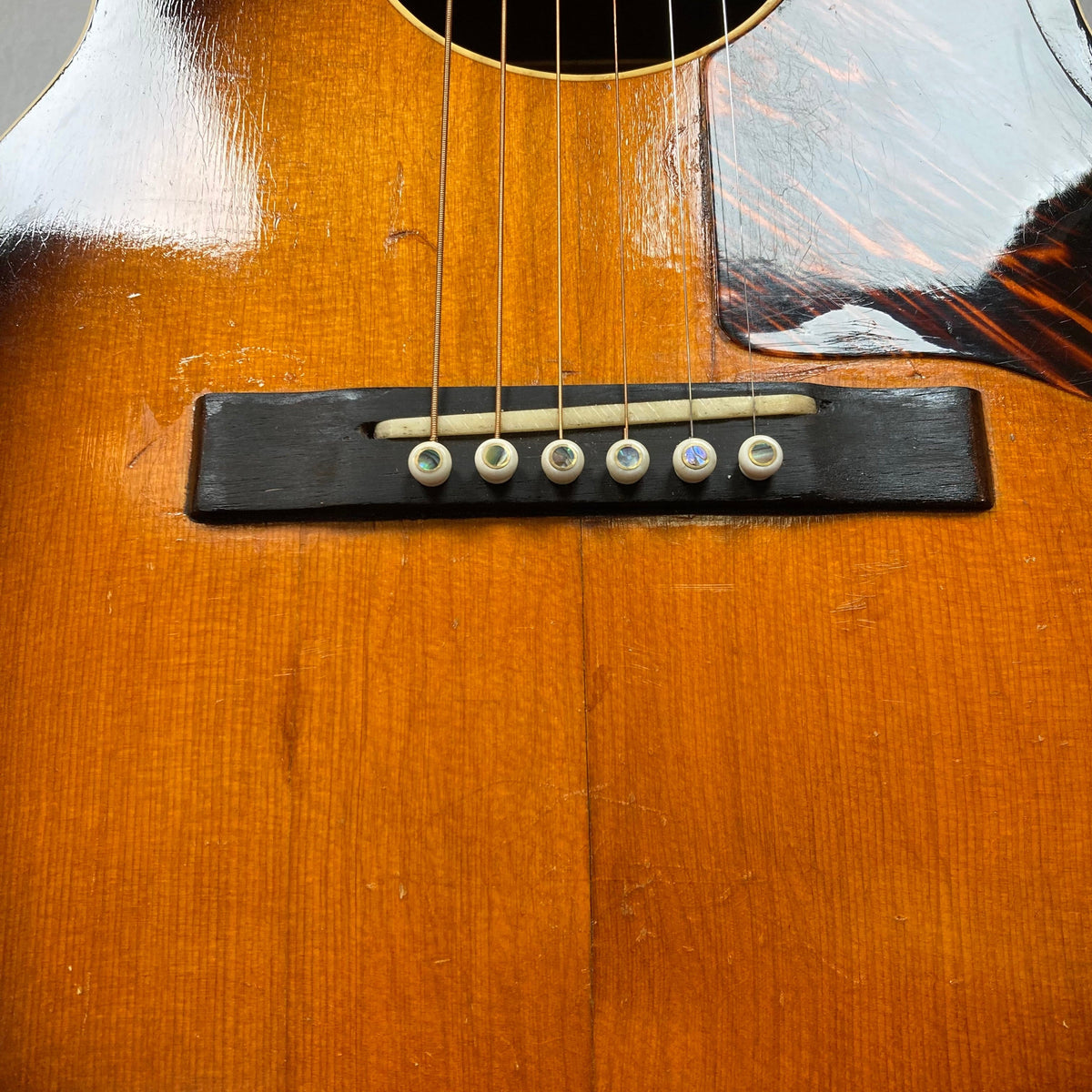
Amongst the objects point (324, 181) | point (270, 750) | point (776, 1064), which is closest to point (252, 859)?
point (270, 750)

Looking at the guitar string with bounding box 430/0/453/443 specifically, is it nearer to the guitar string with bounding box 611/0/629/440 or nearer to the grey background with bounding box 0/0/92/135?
the guitar string with bounding box 611/0/629/440

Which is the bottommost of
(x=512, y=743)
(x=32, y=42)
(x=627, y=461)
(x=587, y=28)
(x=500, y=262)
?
(x=512, y=743)

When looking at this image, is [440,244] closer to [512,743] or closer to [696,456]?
[696,456]

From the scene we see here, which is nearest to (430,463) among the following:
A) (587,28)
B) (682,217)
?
(682,217)

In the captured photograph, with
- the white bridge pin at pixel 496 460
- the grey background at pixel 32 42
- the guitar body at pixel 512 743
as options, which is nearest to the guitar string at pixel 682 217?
the guitar body at pixel 512 743

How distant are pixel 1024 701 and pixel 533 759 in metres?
0.32

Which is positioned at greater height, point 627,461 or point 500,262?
point 500,262

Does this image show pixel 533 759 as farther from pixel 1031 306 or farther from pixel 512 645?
pixel 1031 306

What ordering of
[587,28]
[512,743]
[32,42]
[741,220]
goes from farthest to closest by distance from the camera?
1. [32,42]
2. [587,28]
3. [741,220]
4. [512,743]

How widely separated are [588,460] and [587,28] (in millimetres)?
604

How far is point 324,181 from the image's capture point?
0.67m

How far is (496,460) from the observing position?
570mm

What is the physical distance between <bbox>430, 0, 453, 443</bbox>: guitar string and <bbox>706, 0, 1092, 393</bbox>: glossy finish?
208 mm

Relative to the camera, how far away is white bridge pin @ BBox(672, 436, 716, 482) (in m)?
0.57
